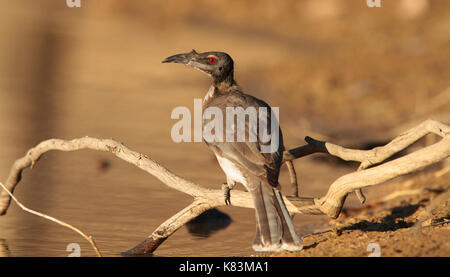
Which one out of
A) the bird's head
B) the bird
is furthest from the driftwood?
the bird's head

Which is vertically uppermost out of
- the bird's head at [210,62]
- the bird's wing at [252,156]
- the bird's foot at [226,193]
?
the bird's head at [210,62]

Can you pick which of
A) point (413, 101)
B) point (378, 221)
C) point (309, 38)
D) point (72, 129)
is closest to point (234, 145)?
point (378, 221)

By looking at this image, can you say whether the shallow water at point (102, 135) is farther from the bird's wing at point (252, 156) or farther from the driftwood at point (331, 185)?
the bird's wing at point (252, 156)

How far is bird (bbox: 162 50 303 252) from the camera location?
16.6ft

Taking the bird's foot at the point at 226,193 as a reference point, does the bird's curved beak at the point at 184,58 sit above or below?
above

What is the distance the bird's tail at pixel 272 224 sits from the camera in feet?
16.5

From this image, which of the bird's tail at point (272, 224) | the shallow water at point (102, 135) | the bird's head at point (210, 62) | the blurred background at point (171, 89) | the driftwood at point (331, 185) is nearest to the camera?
the bird's tail at point (272, 224)

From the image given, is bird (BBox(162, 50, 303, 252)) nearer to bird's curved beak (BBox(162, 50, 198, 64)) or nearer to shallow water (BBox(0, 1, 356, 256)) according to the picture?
bird's curved beak (BBox(162, 50, 198, 64))

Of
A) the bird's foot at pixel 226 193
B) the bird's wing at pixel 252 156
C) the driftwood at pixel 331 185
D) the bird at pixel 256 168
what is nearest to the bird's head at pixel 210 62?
the bird at pixel 256 168

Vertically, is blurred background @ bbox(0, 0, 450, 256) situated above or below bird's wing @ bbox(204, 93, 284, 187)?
above

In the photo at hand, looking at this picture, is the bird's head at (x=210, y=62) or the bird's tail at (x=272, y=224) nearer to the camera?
the bird's tail at (x=272, y=224)

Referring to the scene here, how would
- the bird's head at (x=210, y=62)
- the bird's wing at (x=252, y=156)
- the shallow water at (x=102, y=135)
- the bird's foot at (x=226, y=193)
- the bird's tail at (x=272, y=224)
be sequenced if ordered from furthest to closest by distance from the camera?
1. the shallow water at (x=102, y=135)
2. the bird's head at (x=210, y=62)
3. the bird's foot at (x=226, y=193)
4. the bird's wing at (x=252, y=156)
5. the bird's tail at (x=272, y=224)

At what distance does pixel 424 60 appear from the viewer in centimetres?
1461

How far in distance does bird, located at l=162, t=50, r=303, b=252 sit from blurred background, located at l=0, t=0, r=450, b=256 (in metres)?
1.11
